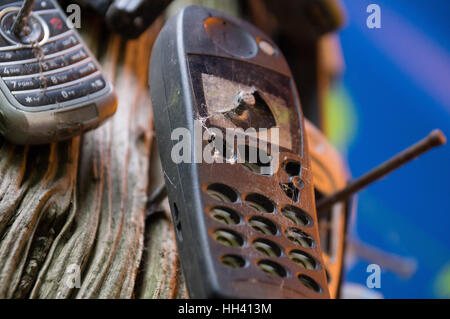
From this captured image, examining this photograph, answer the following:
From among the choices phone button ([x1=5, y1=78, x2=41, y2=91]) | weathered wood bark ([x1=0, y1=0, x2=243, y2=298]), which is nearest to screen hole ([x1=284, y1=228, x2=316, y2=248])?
weathered wood bark ([x1=0, y1=0, x2=243, y2=298])

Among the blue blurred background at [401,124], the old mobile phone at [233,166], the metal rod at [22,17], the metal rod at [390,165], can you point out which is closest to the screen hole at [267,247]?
the old mobile phone at [233,166]

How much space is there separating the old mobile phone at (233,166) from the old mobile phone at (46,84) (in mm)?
54

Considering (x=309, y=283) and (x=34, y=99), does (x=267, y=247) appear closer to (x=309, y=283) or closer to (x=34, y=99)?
(x=309, y=283)

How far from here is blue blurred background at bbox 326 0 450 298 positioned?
67 cm

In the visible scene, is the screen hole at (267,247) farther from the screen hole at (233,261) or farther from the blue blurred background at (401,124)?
the blue blurred background at (401,124)

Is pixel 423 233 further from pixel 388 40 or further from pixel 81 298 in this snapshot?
pixel 81 298

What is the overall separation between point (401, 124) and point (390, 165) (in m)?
0.32

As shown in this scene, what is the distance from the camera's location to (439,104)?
2.51 ft

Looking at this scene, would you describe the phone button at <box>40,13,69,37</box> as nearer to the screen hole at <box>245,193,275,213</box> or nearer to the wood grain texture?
the wood grain texture

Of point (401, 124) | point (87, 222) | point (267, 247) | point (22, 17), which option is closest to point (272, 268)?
point (267, 247)

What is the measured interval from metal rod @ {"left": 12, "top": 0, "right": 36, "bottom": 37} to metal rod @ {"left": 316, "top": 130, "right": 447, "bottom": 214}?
11.6 inches

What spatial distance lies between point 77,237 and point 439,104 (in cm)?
58

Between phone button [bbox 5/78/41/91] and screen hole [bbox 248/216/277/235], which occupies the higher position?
phone button [bbox 5/78/41/91]
